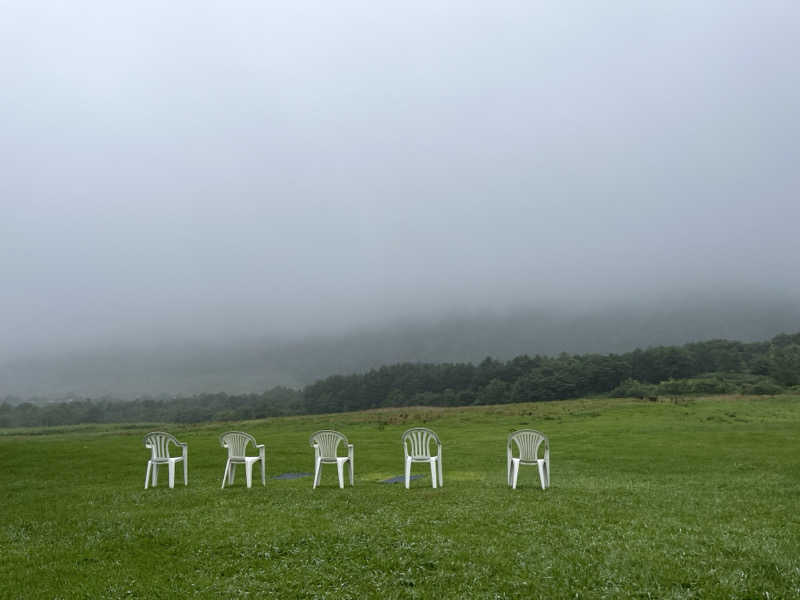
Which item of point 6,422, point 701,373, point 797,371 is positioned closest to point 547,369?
point 701,373

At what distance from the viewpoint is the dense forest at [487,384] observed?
364ft

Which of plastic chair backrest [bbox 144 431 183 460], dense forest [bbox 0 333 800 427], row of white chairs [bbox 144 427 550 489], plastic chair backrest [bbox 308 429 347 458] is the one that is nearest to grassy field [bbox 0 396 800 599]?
row of white chairs [bbox 144 427 550 489]

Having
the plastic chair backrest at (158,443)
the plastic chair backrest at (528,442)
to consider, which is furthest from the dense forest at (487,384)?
the plastic chair backrest at (158,443)

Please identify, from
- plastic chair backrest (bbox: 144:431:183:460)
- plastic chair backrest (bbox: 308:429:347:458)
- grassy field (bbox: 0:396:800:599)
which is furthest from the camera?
plastic chair backrest (bbox: 144:431:183:460)

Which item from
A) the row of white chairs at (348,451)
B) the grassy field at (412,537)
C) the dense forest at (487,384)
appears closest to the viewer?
the grassy field at (412,537)

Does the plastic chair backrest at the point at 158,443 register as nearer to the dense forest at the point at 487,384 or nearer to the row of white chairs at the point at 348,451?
the row of white chairs at the point at 348,451

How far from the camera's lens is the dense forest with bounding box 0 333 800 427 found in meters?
111

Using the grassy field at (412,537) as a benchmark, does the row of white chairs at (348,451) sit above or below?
above

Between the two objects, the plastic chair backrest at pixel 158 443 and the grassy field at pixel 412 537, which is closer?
the grassy field at pixel 412 537

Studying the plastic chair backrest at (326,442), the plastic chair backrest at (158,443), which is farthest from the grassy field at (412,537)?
→ the plastic chair backrest at (158,443)

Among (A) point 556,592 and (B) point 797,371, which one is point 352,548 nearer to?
(A) point 556,592

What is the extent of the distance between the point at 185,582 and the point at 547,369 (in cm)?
11983

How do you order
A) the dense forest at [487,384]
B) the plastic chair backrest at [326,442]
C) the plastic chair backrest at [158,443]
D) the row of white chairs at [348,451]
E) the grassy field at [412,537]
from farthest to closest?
the dense forest at [487,384] < the plastic chair backrest at [158,443] < the plastic chair backrest at [326,442] < the row of white chairs at [348,451] < the grassy field at [412,537]

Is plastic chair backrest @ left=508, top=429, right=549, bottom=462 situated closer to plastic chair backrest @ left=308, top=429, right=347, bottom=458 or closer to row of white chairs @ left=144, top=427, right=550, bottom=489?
row of white chairs @ left=144, top=427, right=550, bottom=489
